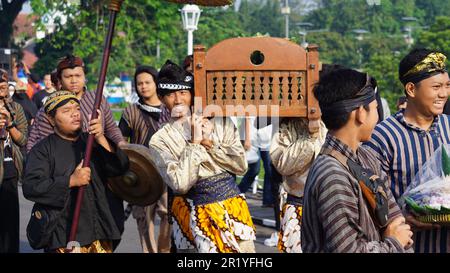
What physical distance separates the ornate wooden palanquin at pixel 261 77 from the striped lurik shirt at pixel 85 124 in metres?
1.54

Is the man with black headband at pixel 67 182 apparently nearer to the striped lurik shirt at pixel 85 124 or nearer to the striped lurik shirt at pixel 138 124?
the striped lurik shirt at pixel 85 124

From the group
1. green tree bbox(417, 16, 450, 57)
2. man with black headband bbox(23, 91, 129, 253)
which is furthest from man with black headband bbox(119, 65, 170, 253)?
green tree bbox(417, 16, 450, 57)

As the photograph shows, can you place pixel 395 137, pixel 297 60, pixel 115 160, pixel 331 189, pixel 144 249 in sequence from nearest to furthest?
1. pixel 331 189
2. pixel 395 137
3. pixel 297 60
4. pixel 115 160
5. pixel 144 249

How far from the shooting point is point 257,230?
12102 millimetres

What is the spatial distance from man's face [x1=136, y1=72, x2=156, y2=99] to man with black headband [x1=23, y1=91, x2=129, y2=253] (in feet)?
8.41

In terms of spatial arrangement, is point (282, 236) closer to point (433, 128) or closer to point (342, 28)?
point (433, 128)

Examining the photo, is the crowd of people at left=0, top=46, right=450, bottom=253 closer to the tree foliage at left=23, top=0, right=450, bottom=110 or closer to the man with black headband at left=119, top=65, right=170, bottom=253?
the man with black headband at left=119, top=65, right=170, bottom=253

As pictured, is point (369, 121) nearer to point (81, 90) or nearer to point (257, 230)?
point (81, 90)

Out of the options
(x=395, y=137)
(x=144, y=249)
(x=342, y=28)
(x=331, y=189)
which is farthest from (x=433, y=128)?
(x=342, y=28)

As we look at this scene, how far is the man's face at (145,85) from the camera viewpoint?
9867mm

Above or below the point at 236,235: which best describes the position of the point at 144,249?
below

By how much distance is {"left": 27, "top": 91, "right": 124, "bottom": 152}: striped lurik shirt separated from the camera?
7953mm
